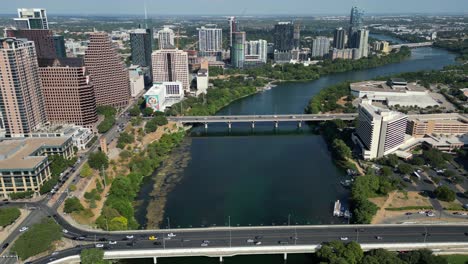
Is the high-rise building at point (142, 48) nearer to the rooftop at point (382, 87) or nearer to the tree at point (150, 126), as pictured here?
the tree at point (150, 126)

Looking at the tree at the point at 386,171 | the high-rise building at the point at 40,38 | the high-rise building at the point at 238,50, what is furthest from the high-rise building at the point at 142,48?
the tree at the point at 386,171

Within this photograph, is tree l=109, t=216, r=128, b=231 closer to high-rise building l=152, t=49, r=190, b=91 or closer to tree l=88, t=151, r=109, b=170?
tree l=88, t=151, r=109, b=170

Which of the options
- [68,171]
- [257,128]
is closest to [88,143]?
[68,171]

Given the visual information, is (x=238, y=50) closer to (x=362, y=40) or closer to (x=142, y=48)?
(x=142, y=48)

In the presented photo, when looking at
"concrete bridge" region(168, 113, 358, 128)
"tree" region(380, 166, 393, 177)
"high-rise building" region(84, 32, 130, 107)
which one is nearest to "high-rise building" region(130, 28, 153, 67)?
"high-rise building" region(84, 32, 130, 107)

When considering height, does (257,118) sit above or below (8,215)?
below

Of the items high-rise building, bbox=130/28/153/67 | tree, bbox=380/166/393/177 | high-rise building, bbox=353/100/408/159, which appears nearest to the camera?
tree, bbox=380/166/393/177

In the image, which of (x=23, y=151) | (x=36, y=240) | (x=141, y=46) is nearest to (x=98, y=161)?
(x=23, y=151)
